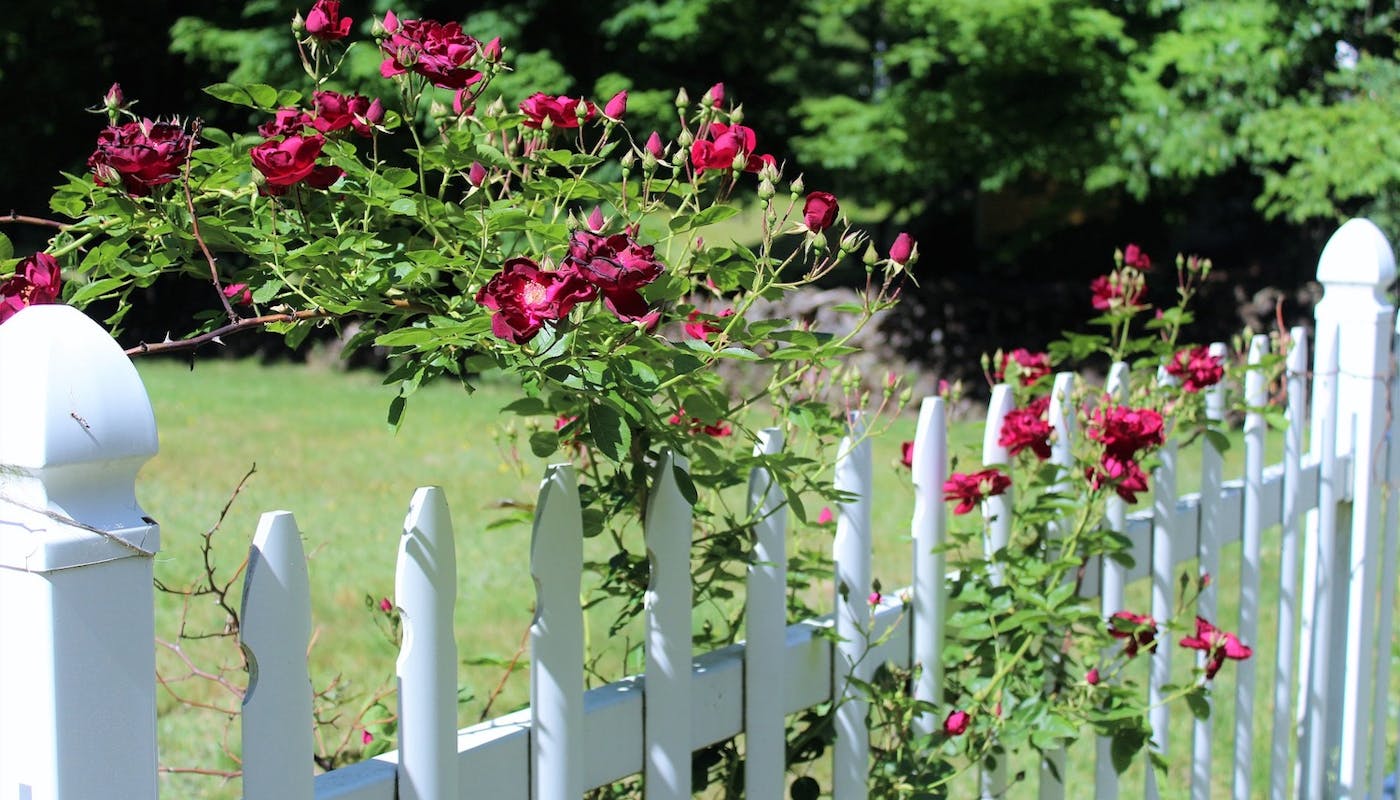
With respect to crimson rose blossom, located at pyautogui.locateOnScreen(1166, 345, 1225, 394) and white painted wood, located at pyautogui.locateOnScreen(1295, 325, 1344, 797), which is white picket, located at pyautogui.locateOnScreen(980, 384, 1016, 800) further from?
white painted wood, located at pyautogui.locateOnScreen(1295, 325, 1344, 797)

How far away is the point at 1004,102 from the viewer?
10281 millimetres

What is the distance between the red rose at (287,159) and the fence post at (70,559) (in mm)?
299

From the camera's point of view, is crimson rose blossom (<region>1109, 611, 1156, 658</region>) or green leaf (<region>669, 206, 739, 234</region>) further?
crimson rose blossom (<region>1109, 611, 1156, 658</region>)

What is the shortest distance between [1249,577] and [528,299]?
2.00 meters

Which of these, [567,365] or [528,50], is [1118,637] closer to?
[567,365]

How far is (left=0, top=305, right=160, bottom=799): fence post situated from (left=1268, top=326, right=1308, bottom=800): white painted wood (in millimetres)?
2316

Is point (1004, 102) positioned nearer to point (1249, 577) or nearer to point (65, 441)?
point (1249, 577)

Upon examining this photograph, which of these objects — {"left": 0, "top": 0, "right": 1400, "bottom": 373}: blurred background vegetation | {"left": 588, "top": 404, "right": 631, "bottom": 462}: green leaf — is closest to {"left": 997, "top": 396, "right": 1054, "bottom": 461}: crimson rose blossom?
{"left": 588, "top": 404, "right": 631, "bottom": 462}: green leaf

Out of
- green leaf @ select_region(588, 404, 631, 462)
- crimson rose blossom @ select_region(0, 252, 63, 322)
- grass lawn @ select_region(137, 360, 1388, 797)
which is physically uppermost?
crimson rose blossom @ select_region(0, 252, 63, 322)

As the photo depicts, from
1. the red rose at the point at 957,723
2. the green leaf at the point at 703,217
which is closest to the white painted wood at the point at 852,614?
the red rose at the point at 957,723

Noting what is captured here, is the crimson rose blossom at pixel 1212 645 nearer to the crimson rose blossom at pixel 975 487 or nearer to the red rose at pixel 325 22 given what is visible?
the crimson rose blossom at pixel 975 487

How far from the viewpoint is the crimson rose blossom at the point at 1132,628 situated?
2.02 metres

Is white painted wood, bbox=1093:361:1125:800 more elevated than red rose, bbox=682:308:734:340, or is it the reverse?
red rose, bbox=682:308:734:340

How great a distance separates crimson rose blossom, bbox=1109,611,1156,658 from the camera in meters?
2.02
